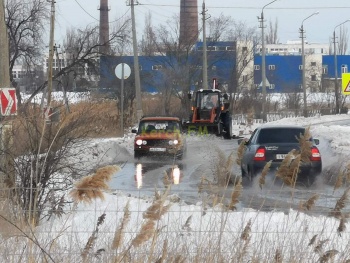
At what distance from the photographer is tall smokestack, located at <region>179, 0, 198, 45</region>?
61375 mm

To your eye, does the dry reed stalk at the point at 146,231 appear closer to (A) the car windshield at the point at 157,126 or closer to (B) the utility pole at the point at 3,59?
(B) the utility pole at the point at 3,59

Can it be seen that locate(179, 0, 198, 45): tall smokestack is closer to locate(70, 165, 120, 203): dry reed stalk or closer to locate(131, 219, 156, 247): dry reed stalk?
locate(70, 165, 120, 203): dry reed stalk

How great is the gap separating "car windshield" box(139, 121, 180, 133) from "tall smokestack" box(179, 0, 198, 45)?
3212cm

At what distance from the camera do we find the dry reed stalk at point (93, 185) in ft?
17.1

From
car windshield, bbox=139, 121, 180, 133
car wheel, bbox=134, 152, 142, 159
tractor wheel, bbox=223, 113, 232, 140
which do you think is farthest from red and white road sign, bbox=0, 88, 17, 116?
tractor wheel, bbox=223, 113, 232, 140

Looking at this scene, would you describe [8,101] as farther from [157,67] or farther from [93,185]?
[157,67]

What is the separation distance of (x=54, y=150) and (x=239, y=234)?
5922mm

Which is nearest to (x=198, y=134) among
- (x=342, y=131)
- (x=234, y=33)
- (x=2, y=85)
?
(x=342, y=131)

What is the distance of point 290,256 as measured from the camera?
20.0 ft

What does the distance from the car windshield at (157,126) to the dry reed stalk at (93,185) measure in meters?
22.8

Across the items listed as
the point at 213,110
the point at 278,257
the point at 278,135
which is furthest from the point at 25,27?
the point at 278,257

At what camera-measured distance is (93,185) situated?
5238 mm

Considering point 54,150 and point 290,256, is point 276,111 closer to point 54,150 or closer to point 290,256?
point 54,150

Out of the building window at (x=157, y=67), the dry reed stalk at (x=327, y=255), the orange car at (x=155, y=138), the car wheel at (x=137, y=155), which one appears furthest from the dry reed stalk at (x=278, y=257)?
the building window at (x=157, y=67)
